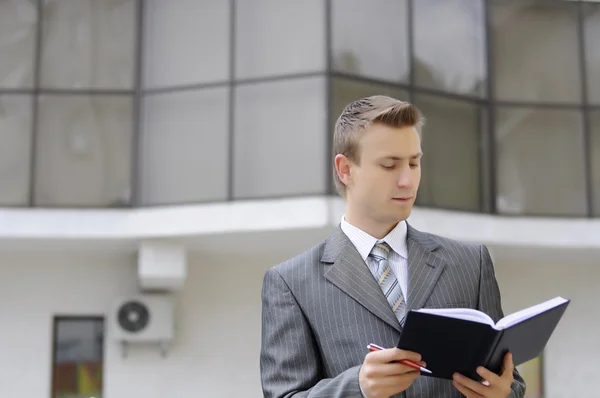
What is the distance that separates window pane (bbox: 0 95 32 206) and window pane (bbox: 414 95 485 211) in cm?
437

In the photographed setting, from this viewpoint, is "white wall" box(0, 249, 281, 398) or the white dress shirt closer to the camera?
the white dress shirt

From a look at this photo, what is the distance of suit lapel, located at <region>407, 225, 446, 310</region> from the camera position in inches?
112

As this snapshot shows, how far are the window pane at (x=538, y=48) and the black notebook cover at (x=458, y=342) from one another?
10898mm

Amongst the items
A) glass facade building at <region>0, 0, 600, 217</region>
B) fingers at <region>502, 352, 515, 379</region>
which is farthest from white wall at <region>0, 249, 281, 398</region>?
fingers at <region>502, 352, 515, 379</region>

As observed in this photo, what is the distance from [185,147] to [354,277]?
9.55 m

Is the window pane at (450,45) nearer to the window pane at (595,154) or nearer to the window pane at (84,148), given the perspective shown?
the window pane at (595,154)

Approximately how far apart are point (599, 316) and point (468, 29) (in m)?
3.97

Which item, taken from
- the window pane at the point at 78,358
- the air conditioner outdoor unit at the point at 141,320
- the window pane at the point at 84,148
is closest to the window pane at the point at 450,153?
the air conditioner outdoor unit at the point at 141,320

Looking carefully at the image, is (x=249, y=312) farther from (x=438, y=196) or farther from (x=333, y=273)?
(x=333, y=273)

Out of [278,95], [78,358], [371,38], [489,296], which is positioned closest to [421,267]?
[489,296]

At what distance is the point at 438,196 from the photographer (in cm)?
1243

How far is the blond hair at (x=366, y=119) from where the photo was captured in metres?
2.86

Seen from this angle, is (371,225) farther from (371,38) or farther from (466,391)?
(371,38)

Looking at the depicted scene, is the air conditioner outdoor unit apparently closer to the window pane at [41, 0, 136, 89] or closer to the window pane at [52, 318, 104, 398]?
the window pane at [52, 318, 104, 398]
